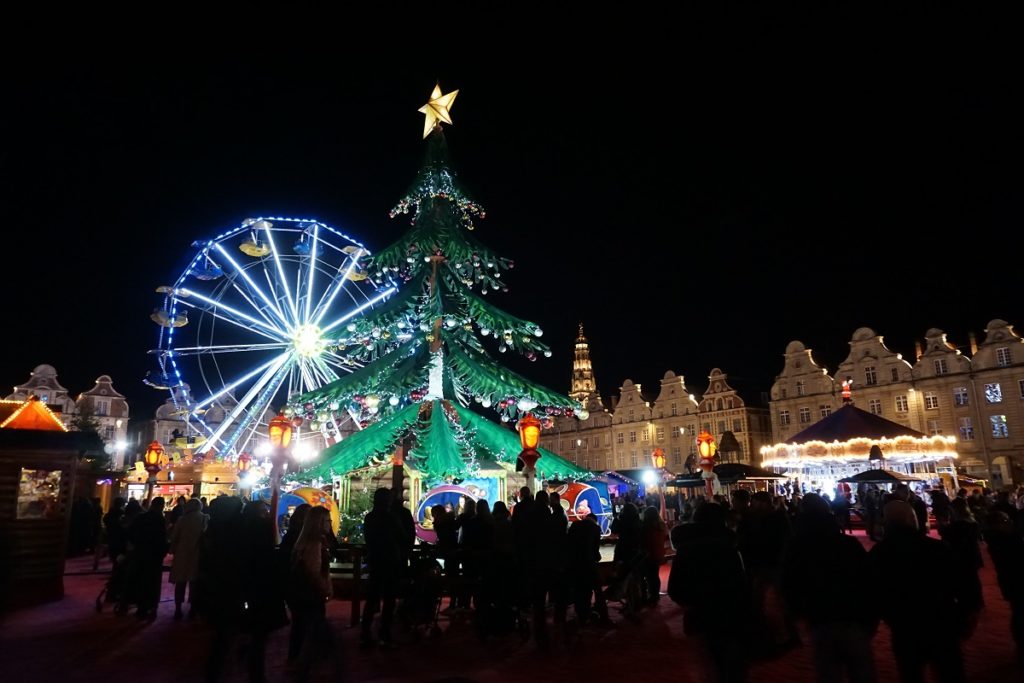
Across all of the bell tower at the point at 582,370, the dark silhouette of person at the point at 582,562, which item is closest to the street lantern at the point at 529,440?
the dark silhouette of person at the point at 582,562

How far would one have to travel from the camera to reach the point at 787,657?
23.2ft

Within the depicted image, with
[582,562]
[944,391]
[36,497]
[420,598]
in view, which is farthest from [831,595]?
[944,391]

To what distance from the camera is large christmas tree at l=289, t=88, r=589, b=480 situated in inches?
612

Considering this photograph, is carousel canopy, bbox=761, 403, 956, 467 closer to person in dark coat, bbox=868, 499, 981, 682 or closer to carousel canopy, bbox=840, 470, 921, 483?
carousel canopy, bbox=840, 470, 921, 483

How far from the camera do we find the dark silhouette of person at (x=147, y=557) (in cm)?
971

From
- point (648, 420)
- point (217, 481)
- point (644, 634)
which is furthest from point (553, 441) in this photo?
point (644, 634)

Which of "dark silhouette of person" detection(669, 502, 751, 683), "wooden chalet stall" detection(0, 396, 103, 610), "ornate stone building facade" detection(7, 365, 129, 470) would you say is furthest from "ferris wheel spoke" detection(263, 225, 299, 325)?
"ornate stone building facade" detection(7, 365, 129, 470)

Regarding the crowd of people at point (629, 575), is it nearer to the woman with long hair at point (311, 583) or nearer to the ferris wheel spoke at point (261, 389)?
the woman with long hair at point (311, 583)

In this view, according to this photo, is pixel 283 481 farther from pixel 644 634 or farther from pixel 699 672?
pixel 699 672

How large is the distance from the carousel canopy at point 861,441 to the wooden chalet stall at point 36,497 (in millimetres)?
23165

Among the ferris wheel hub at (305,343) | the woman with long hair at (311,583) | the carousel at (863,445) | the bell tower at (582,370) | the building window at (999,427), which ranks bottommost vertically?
the woman with long hair at (311,583)

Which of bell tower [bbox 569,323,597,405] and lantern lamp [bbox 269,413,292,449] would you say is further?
bell tower [bbox 569,323,597,405]

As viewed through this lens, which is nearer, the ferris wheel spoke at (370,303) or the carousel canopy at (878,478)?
the carousel canopy at (878,478)

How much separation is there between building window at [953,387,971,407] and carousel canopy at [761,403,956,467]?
17.8 meters
